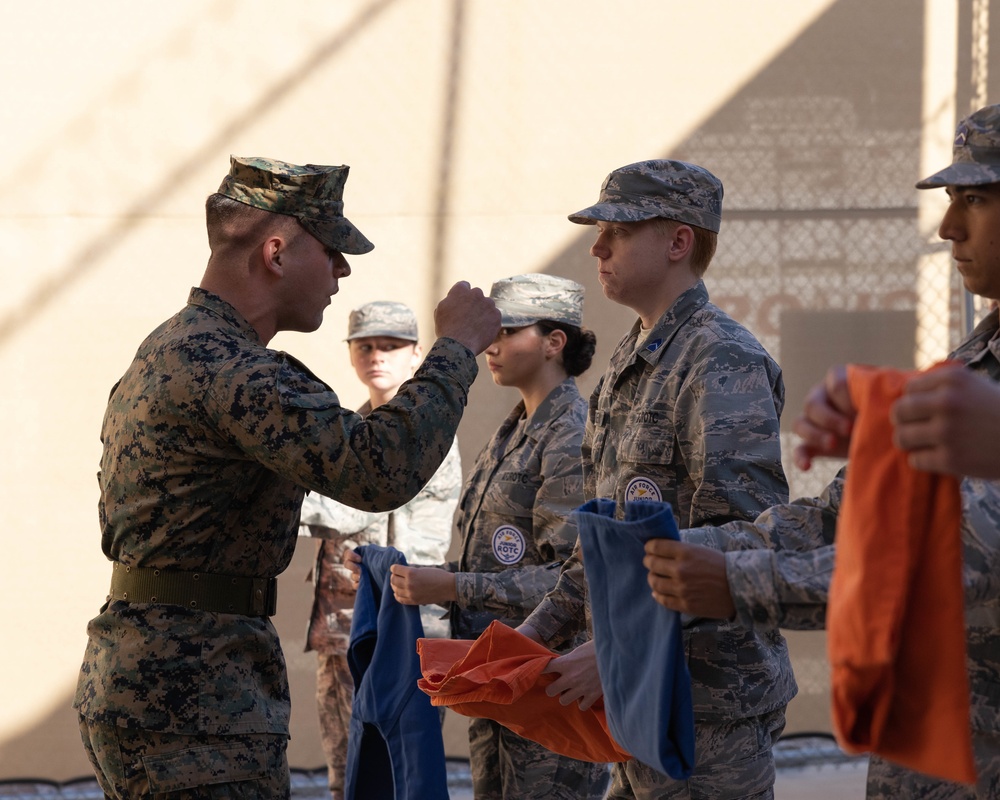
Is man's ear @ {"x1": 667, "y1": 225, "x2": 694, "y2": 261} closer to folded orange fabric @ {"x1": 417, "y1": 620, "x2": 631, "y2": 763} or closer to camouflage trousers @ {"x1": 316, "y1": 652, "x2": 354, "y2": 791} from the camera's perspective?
folded orange fabric @ {"x1": 417, "y1": 620, "x2": 631, "y2": 763}

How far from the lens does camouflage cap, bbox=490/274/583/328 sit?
389 centimetres

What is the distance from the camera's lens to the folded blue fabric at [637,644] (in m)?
2.06

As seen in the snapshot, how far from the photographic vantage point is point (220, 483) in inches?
97.5

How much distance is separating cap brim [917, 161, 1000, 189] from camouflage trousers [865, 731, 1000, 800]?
88 cm

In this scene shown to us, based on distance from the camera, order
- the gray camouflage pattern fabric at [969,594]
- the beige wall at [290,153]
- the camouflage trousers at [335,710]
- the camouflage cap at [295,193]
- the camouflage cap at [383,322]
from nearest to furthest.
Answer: the gray camouflage pattern fabric at [969,594], the camouflage cap at [295,193], the camouflage trousers at [335,710], the camouflage cap at [383,322], the beige wall at [290,153]

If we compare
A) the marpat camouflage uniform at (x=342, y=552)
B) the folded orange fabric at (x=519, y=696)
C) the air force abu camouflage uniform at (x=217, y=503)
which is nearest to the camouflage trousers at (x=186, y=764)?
the air force abu camouflage uniform at (x=217, y=503)

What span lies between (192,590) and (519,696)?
2.56 feet

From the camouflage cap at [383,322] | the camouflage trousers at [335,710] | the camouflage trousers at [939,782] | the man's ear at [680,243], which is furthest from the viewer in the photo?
the camouflage cap at [383,322]

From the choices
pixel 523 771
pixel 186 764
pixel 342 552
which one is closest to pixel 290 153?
pixel 342 552

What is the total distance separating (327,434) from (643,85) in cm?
421

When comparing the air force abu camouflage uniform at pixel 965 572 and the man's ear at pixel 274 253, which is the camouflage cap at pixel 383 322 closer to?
the man's ear at pixel 274 253

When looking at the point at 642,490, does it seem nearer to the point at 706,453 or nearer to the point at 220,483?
the point at 706,453

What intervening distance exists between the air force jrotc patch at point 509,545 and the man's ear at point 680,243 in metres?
1.06

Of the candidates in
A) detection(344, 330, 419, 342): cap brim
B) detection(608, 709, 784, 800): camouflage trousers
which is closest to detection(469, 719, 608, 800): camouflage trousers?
detection(608, 709, 784, 800): camouflage trousers
